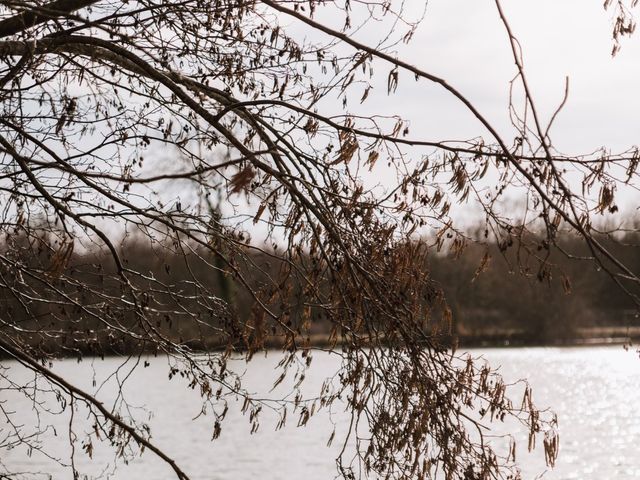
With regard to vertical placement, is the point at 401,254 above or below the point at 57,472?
above

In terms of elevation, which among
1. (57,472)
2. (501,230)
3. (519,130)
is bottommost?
(57,472)

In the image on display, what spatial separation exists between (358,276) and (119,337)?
203 cm

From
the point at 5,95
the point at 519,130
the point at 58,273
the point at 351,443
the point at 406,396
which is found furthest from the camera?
the point at 351,443

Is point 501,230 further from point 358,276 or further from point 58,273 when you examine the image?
point 58,273

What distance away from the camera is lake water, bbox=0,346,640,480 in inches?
590

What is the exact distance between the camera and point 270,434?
1905 centimetres

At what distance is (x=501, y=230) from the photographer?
491 centimetres

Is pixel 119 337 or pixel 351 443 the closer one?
pixel 119 337

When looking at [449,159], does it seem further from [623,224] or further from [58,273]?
[58,273]

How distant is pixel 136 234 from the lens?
6.58 meters

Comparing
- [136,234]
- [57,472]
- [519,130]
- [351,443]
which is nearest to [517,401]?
[351,443]

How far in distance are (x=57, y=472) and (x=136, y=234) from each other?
8.50m

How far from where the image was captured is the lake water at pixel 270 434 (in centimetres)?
1498

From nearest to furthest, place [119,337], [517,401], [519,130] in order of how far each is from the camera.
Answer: [519,130] < [119,337] < [517,401]
